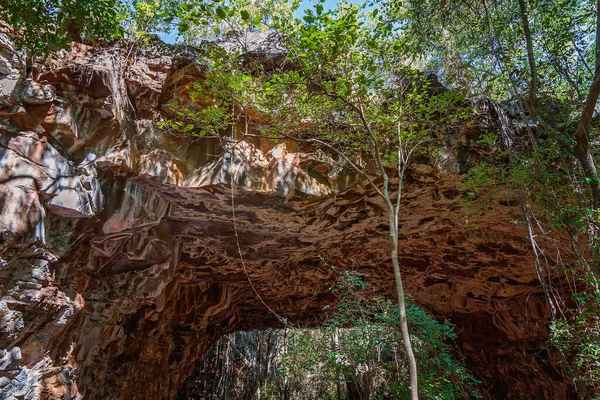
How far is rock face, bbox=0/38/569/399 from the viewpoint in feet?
9.23

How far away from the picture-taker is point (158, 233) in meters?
4.02

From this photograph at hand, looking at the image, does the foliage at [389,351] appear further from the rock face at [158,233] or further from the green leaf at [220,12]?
the green leaf at [220,12]

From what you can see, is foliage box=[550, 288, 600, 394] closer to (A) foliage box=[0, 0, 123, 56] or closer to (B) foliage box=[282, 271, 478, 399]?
(B) foliage box=[282, 271, 478, 399]

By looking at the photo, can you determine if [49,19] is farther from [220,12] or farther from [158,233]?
[158,233]

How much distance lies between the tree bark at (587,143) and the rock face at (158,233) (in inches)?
37.7

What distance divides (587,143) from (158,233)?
12.6 ft

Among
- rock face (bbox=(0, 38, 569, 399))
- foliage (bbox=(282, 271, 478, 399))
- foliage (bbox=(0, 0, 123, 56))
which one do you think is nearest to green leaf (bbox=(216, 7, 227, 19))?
foliage (bbox=(0, 0, 123, 56))

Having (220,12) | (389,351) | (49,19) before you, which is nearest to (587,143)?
(389,351)

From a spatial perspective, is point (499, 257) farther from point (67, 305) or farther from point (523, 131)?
point (67, 305)

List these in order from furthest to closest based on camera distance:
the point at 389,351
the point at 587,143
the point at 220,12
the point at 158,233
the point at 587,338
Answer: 1. the point at 158,233
2. the point at 389,351
3. the point at 587,143
4. the point at 587,338
5. the point at 220,12

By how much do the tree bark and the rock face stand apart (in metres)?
0.96

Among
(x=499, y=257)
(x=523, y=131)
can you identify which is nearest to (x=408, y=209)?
(x=523, y=131)

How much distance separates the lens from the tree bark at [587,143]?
2.56 metres

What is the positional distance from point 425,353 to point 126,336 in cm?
341
